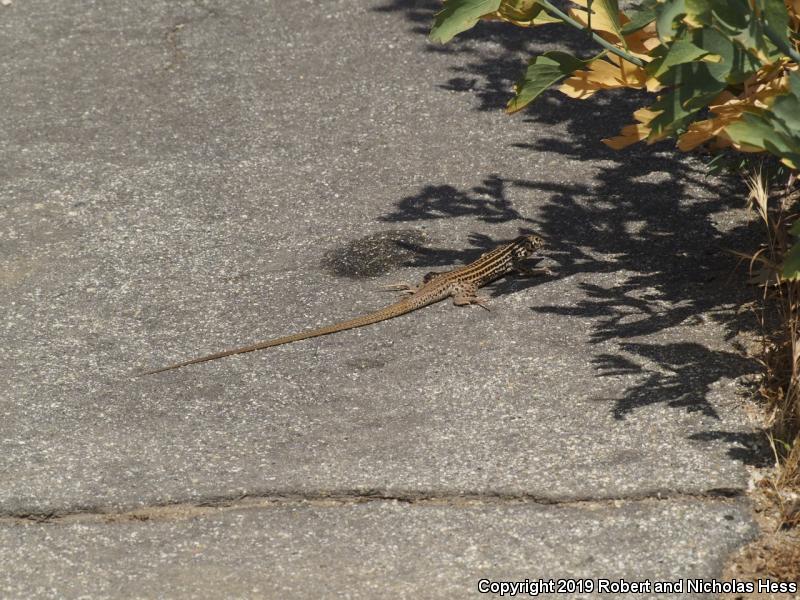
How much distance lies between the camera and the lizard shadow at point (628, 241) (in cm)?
509

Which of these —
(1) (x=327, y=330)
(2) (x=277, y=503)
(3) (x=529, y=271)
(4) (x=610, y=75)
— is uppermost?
(4) (x=610, y=75)

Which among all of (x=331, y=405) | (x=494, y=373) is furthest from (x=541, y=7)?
(x=331, y=405)

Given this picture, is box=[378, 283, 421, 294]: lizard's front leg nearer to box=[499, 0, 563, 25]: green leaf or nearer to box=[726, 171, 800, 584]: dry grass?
box=[499, 0, 563, 25]: green leaf

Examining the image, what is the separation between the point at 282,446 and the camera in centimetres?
486

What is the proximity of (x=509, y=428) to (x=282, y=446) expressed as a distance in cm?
100

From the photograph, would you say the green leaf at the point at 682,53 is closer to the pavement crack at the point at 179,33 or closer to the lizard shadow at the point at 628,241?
the lizard shadow at the point at 628,241

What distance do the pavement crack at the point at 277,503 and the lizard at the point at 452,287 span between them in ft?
3.54

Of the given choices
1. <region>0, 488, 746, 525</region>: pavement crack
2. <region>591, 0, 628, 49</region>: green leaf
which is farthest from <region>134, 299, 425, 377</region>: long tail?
<region>591, 0, 628, 49</region>: green leaf

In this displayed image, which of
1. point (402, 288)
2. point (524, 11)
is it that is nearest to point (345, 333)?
point (402, 288)

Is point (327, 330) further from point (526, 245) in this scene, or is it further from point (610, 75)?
point (610, 75)

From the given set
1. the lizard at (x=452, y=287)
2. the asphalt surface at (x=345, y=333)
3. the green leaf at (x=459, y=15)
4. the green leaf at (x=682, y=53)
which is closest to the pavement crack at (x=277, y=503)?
the asphalt surface at (x=345, y=333)

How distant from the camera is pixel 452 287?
584 centimetres

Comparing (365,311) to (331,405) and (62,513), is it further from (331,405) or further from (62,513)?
(62,513)

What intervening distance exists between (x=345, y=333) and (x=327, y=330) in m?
0.10
